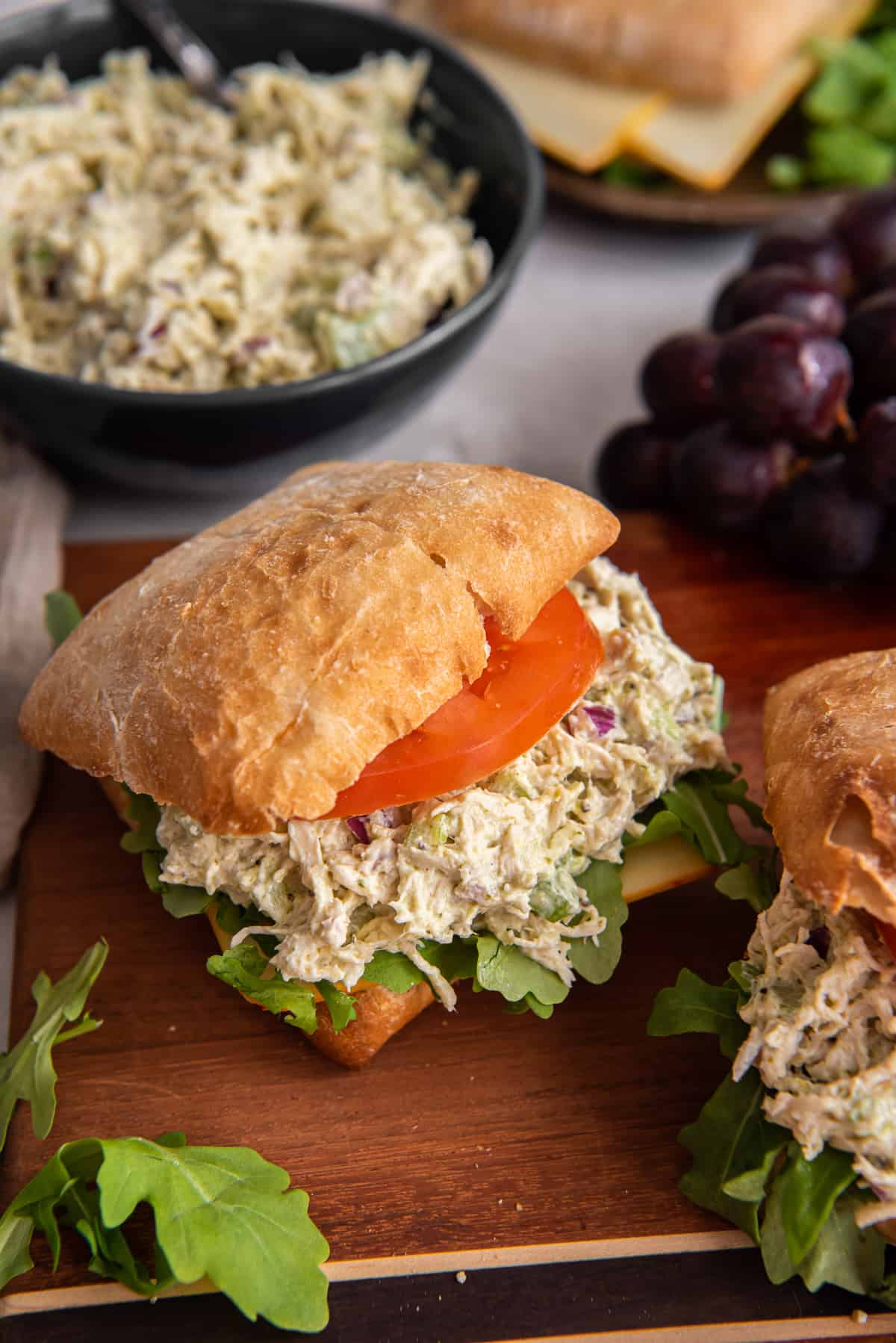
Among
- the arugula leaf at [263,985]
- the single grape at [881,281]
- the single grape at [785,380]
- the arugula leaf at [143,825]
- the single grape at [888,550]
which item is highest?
the single grape at [881,281]

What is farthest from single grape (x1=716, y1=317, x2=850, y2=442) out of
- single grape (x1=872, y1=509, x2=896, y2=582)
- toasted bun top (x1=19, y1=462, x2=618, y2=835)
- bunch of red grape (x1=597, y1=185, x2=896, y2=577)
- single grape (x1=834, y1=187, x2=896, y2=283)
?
toasted bun top (x1=19, y1=462, x2=618, y2=835)

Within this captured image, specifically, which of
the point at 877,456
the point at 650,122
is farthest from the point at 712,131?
the point at 877,456

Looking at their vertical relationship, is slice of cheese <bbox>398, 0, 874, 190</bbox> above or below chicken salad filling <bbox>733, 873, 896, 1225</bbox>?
above

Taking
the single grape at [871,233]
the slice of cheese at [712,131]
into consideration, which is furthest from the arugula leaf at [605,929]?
the slice of cheese at [712,131]

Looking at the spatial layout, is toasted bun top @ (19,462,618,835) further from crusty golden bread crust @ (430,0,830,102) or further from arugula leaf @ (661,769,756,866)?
crusty golden bread crust @ (430,0,830,102)

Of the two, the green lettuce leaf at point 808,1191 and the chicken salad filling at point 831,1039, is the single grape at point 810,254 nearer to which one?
the chicken salad filling at point 831,1039

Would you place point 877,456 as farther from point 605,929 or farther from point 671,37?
point 671,37

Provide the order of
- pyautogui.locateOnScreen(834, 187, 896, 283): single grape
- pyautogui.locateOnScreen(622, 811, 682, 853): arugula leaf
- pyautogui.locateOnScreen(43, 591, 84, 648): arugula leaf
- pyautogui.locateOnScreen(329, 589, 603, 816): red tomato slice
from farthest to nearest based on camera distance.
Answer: pyautogui.locateOnScreen(834, 187, 896, 283): single grape → pyautogui.locateOnScreen(43, 591, 84, 648): arugula leaf → pyautogui.locateOnScreen(622, 811, 682, 853): arugula leaf → pyautogui.locateOnScreen(329, 589, 603, 816): red tomato slice
